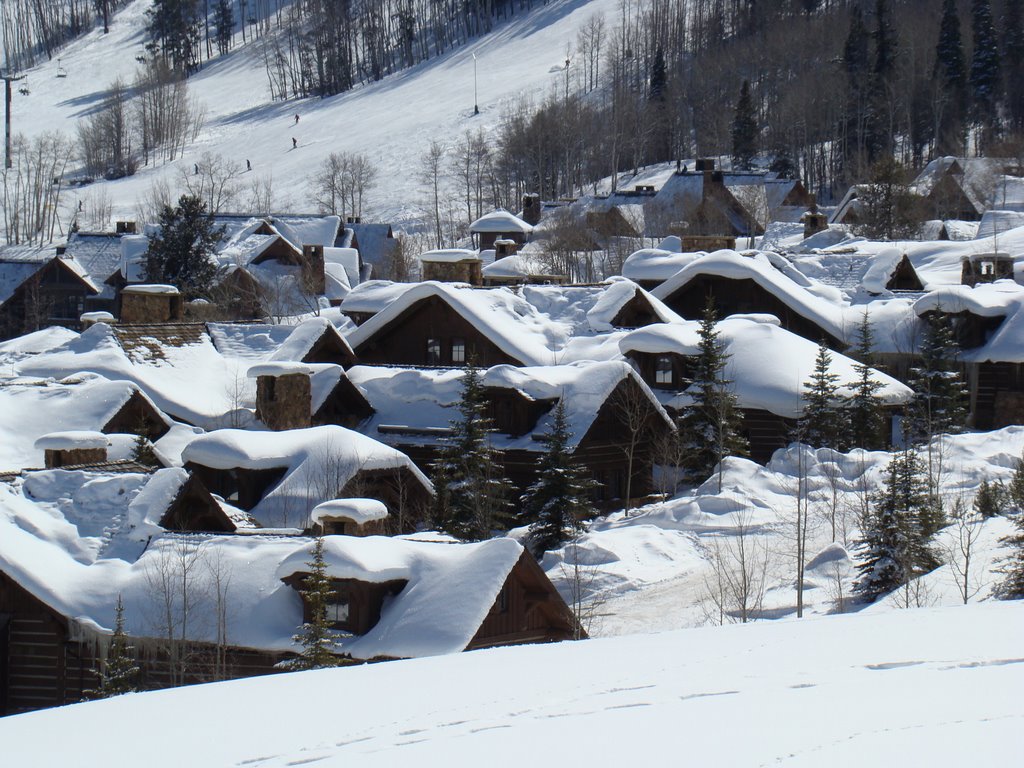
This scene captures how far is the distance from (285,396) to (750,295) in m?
17.0

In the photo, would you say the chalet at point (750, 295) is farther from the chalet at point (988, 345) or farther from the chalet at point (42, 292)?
the chalet at point (42, 292)

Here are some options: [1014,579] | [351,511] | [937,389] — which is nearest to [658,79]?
[937,389]

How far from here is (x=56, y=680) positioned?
19.1 m

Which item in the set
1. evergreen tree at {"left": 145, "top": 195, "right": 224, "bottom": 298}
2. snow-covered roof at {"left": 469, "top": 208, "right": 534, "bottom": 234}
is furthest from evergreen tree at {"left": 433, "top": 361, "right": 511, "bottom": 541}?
snow-covered roof at {"left": 469, "top": 208, "right": 534, "bottom": 234}

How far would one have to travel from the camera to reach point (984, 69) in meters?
90.0

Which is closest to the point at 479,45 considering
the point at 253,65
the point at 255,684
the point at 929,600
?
the point at 253,65

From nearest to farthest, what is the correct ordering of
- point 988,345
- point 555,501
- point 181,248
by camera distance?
point 555,501 → point 988,345 → point 181,248

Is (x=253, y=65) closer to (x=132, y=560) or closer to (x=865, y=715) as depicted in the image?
(x=132, y=560)

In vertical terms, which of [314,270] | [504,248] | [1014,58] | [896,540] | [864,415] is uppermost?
[1014,58]

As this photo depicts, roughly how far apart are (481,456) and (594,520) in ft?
13.1

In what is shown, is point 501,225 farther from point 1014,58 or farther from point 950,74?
point 1014,58

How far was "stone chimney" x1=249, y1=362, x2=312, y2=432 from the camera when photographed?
1257 inches

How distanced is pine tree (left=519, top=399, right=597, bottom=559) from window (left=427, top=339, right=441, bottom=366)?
1107 cm

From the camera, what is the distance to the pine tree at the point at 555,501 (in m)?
27.3
